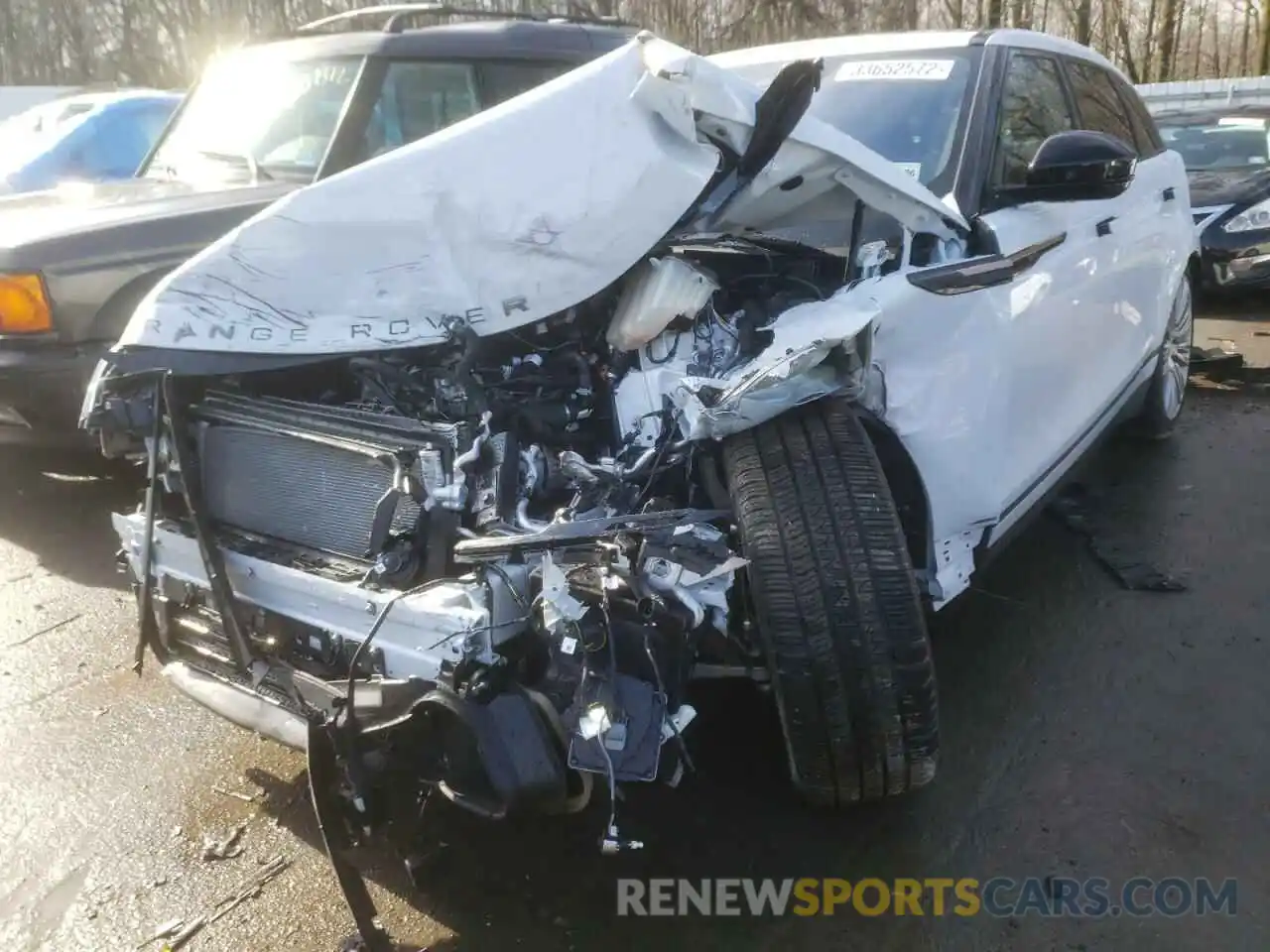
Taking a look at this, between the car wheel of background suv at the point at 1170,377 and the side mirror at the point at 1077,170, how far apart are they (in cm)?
201

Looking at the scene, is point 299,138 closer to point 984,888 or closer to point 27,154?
point 984,888

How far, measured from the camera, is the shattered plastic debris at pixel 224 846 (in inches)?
103

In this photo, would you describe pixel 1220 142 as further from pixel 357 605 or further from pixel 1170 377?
pixel 357 605

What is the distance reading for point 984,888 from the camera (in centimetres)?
243

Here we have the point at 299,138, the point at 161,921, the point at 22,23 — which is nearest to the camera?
the point at 161,921

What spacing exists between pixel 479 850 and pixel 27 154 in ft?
25.0

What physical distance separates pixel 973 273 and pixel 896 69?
109 centimetres

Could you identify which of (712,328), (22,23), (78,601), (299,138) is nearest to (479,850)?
(712,328)

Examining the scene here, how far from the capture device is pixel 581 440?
2.66 m

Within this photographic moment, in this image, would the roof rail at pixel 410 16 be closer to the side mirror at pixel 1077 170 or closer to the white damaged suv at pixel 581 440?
the white damaged suv at pixel 581 440

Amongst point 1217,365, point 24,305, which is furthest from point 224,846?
point 1217,365

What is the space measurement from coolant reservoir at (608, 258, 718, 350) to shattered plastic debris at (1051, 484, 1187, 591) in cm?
219

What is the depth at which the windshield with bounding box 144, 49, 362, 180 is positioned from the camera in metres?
4.60

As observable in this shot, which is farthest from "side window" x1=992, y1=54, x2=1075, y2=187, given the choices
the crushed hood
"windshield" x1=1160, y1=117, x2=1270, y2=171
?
"windshield" x1=1160, y1=117, x2=1270, y2=171
